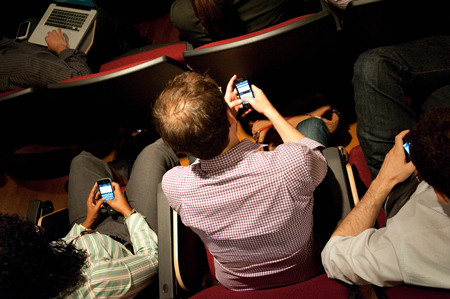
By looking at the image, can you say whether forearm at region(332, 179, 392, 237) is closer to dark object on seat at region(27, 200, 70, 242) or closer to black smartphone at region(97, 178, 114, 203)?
black smartphone at region(97, 178, 114, 203)

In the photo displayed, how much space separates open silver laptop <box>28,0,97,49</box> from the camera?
6.56 ft

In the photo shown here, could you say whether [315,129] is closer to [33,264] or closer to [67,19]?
[33,264]

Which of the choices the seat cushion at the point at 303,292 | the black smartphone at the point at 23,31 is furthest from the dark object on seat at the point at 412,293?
the black smartphone at the point at 23,31

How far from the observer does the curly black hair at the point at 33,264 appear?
93 centimetres

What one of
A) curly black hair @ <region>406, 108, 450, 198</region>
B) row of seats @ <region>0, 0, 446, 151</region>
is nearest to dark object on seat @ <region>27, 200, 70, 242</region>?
row of seats @ <region>0, 0, 446, 151</region>

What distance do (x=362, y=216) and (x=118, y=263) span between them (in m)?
0.86

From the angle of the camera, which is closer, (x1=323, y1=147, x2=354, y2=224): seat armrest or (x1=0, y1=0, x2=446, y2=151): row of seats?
(x1=323, y1=147, x2=354, y2=224): seat armrest

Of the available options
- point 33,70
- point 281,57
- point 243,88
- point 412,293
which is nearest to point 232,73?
point 243,88

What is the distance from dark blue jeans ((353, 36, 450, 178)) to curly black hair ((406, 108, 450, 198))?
376 millimetres

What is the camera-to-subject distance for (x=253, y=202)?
0.80 meters

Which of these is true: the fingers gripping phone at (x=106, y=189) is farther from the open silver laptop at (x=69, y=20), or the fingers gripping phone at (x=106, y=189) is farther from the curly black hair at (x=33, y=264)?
the open silver laptop at (x=69, y=20)

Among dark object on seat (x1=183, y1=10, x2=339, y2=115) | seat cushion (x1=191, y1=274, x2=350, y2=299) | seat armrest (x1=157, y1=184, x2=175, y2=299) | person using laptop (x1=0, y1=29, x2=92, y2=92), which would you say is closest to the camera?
seat cushion (x1=191, y1=274, x2=350, y2=299)

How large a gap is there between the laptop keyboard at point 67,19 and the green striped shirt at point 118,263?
146cm

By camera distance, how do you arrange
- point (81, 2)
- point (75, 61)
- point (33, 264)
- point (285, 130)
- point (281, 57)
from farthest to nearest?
point (81, 2) → point (75, 61) → point (281, 57) → point (285, 130) → point (33, 264)
